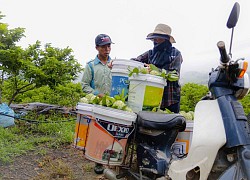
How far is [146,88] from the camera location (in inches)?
108

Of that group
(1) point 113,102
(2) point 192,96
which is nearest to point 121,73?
(1) point 113,102

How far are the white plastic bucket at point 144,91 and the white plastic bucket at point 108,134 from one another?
185mm

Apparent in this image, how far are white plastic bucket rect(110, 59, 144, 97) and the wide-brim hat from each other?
0.74 meters

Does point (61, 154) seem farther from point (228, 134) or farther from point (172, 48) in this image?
point (228, 134)

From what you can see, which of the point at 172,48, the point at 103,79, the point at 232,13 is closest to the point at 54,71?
the point at 103,79

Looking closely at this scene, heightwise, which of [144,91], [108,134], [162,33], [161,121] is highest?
[162,33]

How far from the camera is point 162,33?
3500 mm

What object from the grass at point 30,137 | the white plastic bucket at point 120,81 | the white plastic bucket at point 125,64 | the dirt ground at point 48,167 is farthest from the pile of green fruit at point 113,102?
the grass at point 30,137

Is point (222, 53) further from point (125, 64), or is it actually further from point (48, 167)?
point (48, 167)

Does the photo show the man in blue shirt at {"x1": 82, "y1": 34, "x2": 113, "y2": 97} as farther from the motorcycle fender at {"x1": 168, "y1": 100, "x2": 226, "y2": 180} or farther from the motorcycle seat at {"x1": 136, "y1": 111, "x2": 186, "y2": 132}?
the motorcycle fender at {"x1": 168, "y1": 100, "x2": 226, "y2": 180}

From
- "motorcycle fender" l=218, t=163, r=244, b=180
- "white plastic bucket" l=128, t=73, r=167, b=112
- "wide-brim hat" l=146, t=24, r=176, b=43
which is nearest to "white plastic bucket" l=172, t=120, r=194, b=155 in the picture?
"white plastic bucket" l=128, t=73, r=167, b=112

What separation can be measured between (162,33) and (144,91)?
1.05 m

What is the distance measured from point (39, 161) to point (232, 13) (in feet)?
10.7

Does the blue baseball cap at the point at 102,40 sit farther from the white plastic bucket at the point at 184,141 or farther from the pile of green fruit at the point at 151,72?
the white plastic bucket at the point at 184,141
